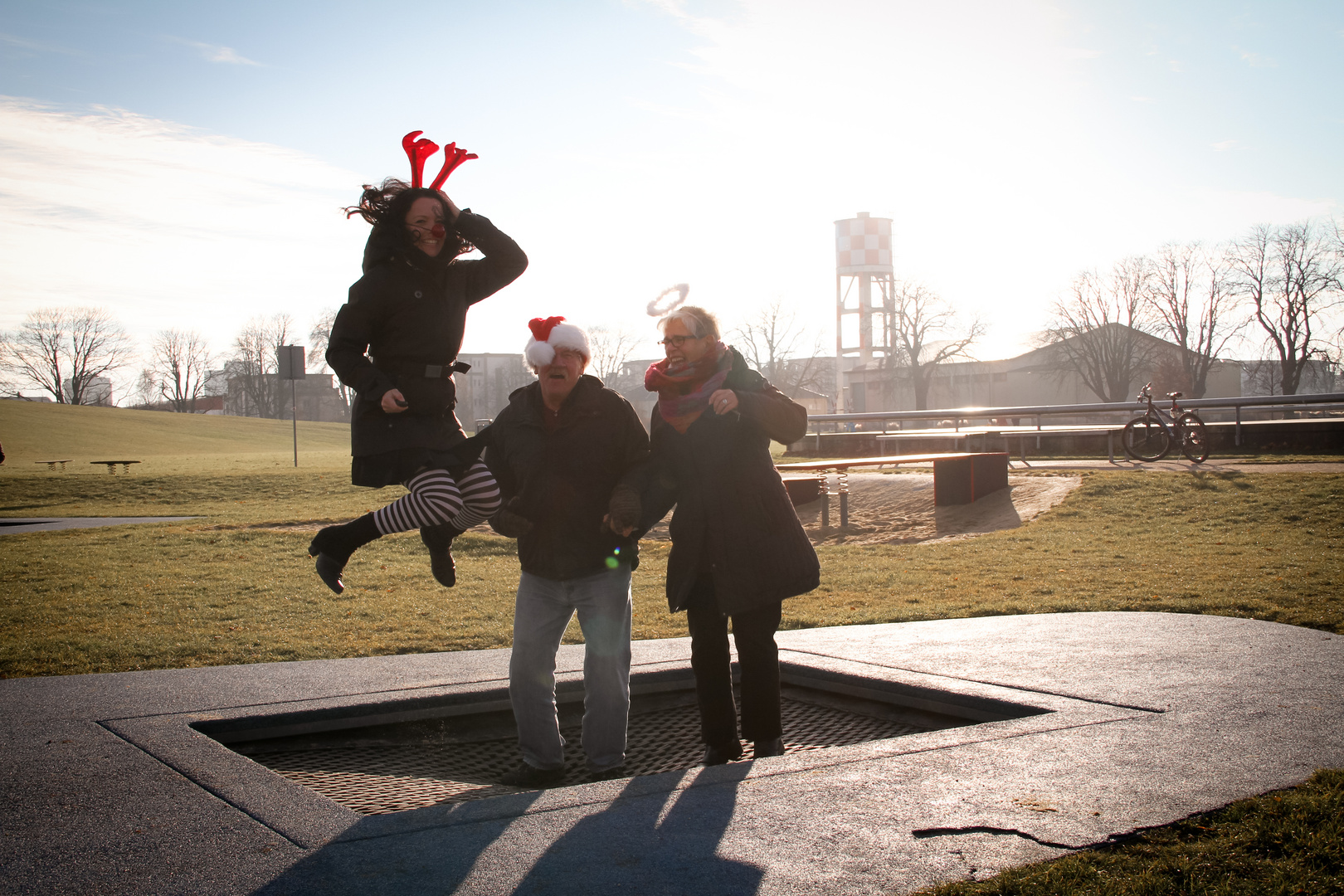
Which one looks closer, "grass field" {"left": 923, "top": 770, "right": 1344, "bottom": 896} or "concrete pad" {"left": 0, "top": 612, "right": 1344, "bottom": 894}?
"grass field" {"left": 923, "top": 770, "right": 1344, "bottom": 896}

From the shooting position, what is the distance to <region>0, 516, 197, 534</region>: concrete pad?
15.8m

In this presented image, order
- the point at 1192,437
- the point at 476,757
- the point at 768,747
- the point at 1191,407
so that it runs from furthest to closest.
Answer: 1. the point at 1191,407
2. the point at 1192,437
3. the point at 476,757
4. the point at 768,747

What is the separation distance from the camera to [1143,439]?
18.8 m

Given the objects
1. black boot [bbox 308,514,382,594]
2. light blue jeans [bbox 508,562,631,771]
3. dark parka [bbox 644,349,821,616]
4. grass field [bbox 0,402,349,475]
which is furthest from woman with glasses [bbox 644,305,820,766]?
grass field [bbox 0,402,349,475]

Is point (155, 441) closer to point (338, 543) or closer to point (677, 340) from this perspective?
point (338, 543)

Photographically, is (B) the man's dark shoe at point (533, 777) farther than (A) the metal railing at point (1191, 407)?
No

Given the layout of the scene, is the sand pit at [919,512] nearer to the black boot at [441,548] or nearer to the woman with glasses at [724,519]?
the woman with glasses at [724,519]

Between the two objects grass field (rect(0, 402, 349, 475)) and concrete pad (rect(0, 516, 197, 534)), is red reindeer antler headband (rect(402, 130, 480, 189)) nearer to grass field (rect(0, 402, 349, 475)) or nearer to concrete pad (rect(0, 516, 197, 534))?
concrete pad (rect(0, 516, 197, 534))

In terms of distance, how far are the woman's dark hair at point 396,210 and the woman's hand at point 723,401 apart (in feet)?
3.85

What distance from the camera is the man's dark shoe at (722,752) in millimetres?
4105

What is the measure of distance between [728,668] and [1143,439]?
1709cm

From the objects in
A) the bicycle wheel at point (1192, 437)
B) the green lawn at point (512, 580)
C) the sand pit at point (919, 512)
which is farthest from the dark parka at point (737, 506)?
the bicycle wheel at point (1192, 437)

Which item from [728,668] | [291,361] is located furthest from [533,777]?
[291,361]

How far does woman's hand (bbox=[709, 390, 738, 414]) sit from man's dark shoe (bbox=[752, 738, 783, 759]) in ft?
4.54
